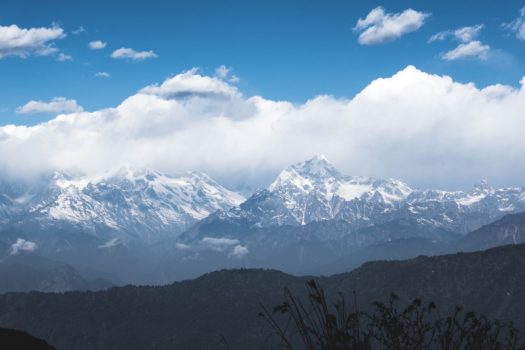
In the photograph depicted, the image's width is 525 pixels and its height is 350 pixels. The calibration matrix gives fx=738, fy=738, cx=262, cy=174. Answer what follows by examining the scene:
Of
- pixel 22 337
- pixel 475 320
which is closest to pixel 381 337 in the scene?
pixel 475 320

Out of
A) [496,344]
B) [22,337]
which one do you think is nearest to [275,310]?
[496,344]

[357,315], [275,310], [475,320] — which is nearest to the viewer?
[357,315]

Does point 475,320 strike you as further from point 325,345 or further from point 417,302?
point 325,345

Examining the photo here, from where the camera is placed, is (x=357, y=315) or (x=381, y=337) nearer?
(x=357, y=315)

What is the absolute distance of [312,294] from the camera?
1427 cm

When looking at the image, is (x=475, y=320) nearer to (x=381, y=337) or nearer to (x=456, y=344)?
(x=456, y=344)

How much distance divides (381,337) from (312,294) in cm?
234

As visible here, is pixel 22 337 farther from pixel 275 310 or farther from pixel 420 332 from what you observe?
pixel 420 332

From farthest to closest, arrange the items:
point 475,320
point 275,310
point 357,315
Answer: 1. point 475,320
2. point 275,310
3. point 357,315

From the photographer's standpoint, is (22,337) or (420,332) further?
(22,337)

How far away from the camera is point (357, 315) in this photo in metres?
13.5

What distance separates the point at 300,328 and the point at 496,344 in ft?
13.5

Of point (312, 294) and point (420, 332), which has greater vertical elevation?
point (312, 294)

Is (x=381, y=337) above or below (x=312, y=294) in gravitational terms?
below
